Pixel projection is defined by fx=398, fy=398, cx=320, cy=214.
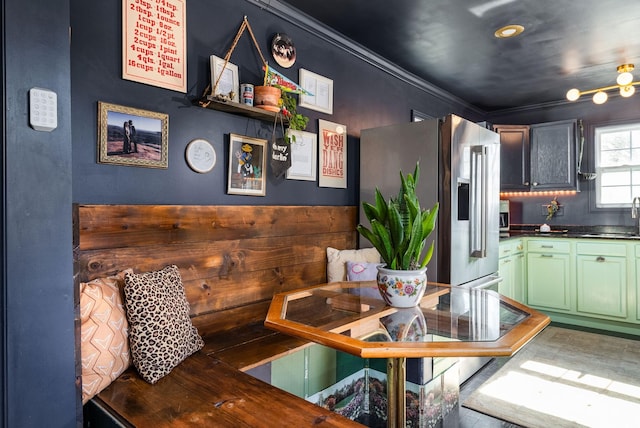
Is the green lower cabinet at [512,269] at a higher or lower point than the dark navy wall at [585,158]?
lower

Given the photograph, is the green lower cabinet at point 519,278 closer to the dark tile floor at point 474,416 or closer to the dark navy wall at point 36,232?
the dark tile floor at point 474,416

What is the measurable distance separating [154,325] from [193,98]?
3.79 ft

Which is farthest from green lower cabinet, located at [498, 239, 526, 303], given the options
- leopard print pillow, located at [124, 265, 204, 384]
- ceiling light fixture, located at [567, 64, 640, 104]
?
leopard print pillow, located at [124, 265, 204, 384]

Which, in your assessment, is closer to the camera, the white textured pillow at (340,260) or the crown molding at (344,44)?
the crown molding at (344,44)

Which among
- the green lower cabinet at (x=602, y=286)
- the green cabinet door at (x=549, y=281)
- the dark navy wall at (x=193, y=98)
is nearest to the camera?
the dark navy wall at (x=193, y=98)

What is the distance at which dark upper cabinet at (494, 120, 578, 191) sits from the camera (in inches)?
177

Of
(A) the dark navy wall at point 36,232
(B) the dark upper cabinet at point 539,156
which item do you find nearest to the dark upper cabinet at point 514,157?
(B) the dark upper cabinet at point 539,156

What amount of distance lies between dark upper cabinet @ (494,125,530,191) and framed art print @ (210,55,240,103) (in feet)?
12.2

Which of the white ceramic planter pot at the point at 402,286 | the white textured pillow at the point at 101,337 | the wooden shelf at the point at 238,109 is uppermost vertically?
the wooden shelf at the point at 238,109

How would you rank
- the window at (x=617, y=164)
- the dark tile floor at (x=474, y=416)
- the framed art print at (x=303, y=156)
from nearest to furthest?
the dark tile floor at (x=474, y=416)
the framed art print at (x=303, y=156)
the window at (x=617, y=164)

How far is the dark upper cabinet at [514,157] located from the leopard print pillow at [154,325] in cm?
437

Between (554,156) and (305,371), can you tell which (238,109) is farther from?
(554,156)

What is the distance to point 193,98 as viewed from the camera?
6.78 ft

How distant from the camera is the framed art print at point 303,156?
266cm
